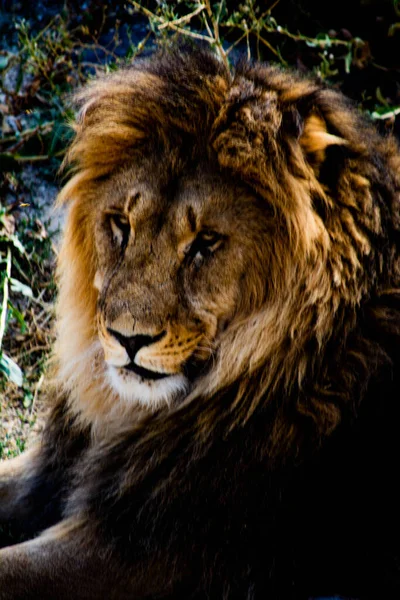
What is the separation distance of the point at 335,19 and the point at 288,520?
13.1 ft

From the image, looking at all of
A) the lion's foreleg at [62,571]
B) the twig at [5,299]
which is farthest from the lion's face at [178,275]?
the twig at [5,299]

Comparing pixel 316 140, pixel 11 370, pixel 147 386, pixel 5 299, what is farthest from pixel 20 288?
pixel 316 140

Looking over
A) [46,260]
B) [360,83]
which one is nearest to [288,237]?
[46,260]

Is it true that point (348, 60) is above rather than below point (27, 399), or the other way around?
above

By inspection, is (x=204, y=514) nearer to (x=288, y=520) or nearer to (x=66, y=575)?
(x=288, y=520)

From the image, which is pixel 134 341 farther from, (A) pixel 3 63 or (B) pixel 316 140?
(A) pixel 3 63

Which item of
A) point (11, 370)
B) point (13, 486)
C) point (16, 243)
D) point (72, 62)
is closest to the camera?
point (13, 486)

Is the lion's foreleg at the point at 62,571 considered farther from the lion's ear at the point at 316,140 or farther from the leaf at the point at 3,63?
the leaf at the point at 3,63

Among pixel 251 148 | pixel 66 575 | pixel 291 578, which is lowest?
pixel 66 575

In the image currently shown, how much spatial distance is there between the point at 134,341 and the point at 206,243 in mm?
363

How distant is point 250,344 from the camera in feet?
9.27

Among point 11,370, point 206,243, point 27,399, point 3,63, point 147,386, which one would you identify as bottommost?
point 27,399

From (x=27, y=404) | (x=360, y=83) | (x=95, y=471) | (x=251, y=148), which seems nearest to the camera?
(x=251, y=148)

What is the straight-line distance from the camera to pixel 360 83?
5719mm
